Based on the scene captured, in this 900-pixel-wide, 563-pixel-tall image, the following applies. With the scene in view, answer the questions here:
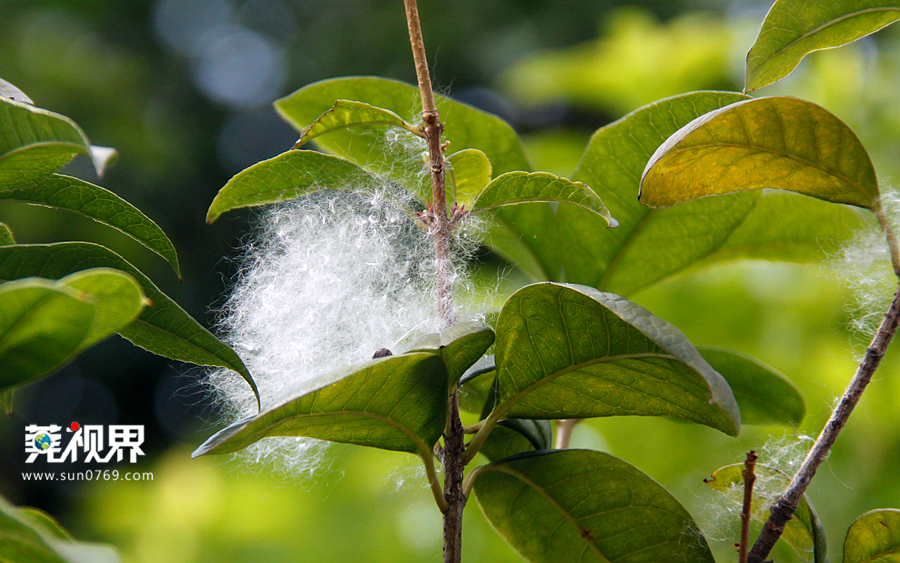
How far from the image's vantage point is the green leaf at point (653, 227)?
0.79 m

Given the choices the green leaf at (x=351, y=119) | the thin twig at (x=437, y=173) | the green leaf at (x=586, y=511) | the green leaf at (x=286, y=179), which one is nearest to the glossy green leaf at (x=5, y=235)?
the green leaf at (x=286, y=179)

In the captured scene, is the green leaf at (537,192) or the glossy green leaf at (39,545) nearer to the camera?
the glossy green leaf at (39,545)

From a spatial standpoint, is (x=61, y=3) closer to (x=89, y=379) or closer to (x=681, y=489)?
(x=89, y=379)

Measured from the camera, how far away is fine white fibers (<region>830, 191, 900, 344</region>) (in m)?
0.71

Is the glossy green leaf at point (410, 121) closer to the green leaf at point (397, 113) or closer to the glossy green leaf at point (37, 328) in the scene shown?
the green leaf at point (397, 113)

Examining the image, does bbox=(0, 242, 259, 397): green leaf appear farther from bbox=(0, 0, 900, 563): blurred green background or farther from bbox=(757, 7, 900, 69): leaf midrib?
bbox=(757, 7, 900, 69): leaf midrib

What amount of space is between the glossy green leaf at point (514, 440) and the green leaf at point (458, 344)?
0.19 metres

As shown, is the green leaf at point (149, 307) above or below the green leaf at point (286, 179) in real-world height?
below

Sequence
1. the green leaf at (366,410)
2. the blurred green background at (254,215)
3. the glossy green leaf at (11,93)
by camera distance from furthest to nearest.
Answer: the blurred green background at (254,215)
the glossy green leaf at (11,93)
the green leaf at (366,410)

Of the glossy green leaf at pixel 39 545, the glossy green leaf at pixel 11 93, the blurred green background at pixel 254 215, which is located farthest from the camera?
the blurred green background at pixel 254 215

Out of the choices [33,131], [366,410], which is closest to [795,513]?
[366,410]

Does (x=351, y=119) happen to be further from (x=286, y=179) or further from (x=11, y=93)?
(x=11, y=93)

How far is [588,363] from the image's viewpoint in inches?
A: 22.3

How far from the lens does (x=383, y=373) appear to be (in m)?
0.52
